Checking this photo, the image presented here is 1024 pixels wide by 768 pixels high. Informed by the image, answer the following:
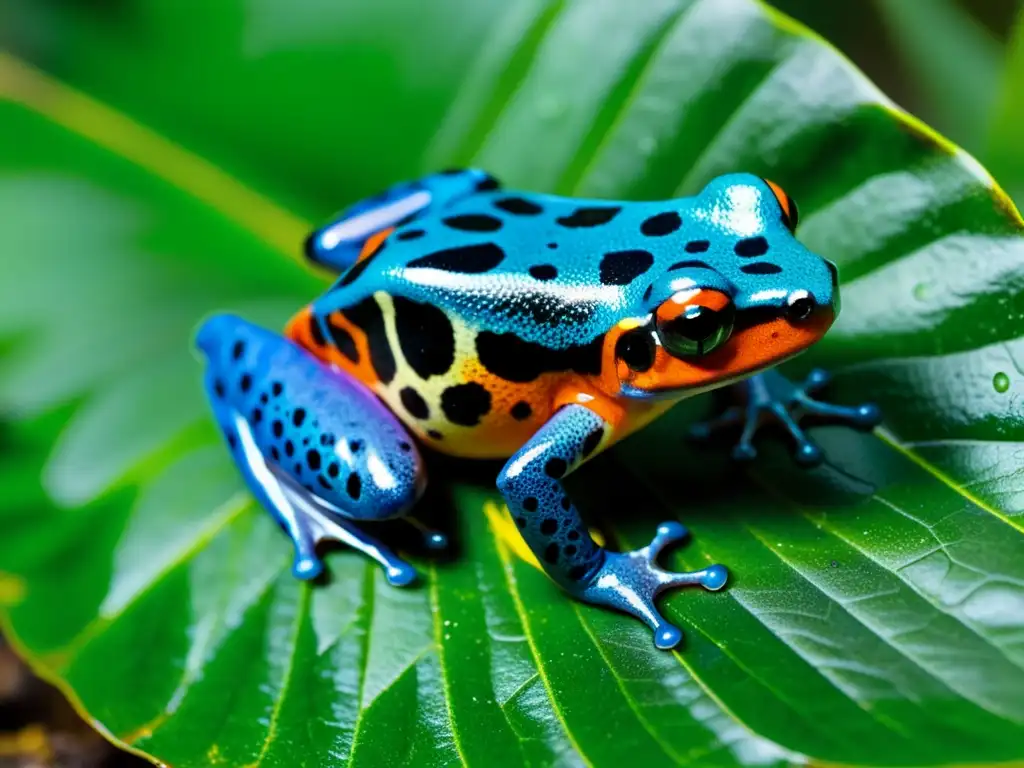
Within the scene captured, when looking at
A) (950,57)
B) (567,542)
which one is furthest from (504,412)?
(950,57)

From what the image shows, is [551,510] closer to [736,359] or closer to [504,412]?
[504,412]

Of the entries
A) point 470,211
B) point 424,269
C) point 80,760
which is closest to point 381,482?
point 424,269

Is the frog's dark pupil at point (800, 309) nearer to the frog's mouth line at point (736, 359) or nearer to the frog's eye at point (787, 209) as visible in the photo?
the frog's mouth line at point (736, 359)

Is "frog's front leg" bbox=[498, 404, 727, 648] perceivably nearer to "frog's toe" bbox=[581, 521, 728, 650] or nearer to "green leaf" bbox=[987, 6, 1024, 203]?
"frog's toe" bbox=[581, 521, 728, 650]

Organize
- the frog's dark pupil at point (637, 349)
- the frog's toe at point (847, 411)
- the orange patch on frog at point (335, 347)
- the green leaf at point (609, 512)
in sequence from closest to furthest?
the green leaf at point (609, 512) → the frog's dark pupil at point (637, 349) → the frog's toe at point (847, 411) → the orange patch on frog at point (335, 347)

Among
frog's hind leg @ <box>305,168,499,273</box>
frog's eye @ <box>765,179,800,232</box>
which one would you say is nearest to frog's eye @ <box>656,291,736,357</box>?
frog's eye @ <box>765,179,800,232</box>

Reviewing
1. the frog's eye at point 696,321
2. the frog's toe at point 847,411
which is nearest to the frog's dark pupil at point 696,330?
the frog's eye at point 696,321

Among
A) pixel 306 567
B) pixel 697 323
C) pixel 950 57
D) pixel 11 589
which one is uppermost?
pixel 950 57

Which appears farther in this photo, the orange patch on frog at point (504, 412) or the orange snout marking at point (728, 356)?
the orange patch on frog at point (504, 412)
